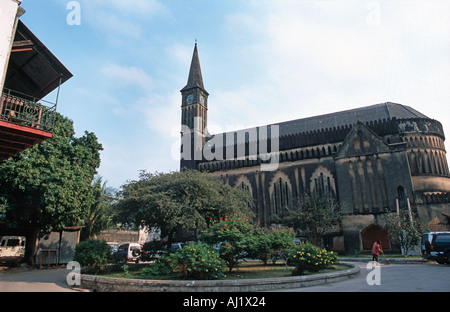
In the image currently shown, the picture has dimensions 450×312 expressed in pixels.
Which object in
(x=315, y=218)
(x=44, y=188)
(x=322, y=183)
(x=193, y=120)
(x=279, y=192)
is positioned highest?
(x=193, y=120)

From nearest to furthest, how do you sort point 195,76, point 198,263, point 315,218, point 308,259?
A: point 198,263 → point 308,259 → point 315,218 → point 195,76

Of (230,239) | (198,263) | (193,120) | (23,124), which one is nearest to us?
(198,263)

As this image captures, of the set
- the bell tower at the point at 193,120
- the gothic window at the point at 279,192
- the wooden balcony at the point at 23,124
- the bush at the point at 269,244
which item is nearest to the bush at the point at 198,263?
the bush at the point at 269,244

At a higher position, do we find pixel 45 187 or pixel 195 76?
pixel 195 76

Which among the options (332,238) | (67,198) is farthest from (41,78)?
(332,238)

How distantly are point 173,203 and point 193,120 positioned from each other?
3346 centimetres

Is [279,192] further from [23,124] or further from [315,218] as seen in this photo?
[23,124]

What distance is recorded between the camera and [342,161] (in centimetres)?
3191

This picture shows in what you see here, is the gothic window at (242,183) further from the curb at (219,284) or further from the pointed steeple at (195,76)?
the curb at (219,284)

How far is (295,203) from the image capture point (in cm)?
3634

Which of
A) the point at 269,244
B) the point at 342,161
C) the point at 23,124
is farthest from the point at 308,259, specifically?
the point at 342,161
